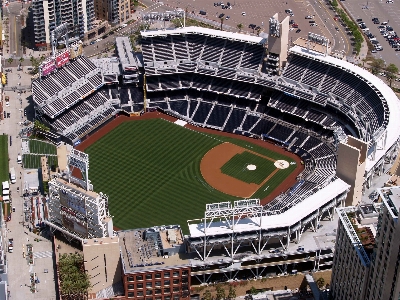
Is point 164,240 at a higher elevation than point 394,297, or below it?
higher

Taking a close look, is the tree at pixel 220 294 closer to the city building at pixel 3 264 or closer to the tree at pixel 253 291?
the tree at pixel 253 291

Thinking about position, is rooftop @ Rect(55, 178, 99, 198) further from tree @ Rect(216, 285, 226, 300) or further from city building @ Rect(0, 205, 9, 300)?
tree @ Rect(216, 285, 226, 300)

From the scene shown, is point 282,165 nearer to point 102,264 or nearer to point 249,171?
point 249,171

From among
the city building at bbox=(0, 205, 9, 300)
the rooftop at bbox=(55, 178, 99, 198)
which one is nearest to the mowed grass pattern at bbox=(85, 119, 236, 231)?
the rooftop at bbox=(55, 178, 99, 198)

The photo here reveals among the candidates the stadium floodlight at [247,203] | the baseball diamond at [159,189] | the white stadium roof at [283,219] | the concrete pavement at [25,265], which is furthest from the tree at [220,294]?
the concrete pavement at [25,265]

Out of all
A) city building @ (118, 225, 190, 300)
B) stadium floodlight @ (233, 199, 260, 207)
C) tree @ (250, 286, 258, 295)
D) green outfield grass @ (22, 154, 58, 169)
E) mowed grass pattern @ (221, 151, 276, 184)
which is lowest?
tree @ (250, 286, 258, 295)

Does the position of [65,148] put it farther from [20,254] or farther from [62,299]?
[62,299]

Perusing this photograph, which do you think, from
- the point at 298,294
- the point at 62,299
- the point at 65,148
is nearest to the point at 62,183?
the point at 65,148
